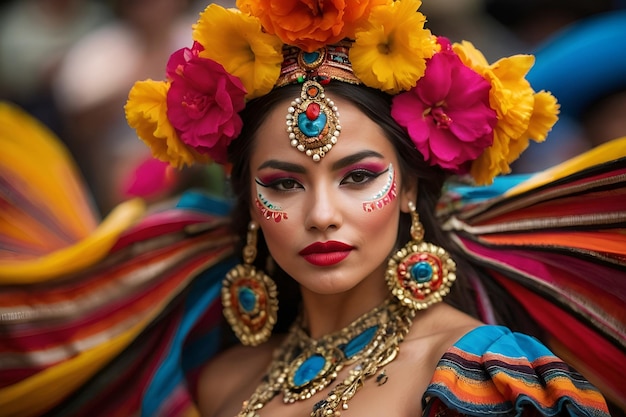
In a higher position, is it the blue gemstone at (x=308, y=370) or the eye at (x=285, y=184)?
the eye at (x=285, y=184)

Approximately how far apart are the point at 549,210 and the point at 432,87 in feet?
1.78

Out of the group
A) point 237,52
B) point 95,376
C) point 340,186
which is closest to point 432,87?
point 340,186

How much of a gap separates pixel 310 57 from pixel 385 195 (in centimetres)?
45

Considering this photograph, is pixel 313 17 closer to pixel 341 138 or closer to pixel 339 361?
pixel 341 138

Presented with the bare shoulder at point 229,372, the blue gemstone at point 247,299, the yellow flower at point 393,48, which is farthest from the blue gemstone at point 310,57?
the bare shoulder at point 229,372

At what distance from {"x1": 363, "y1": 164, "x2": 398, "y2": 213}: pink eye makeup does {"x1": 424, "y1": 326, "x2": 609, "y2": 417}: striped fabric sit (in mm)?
448

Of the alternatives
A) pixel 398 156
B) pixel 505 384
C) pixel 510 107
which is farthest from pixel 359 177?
pixel 505 384

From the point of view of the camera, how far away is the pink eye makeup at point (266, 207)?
2910mm

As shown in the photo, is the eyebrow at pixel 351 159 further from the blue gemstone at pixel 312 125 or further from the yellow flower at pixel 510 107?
the yellow flower at pixel 510 107

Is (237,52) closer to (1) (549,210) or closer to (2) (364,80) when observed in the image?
(2) (364,80)

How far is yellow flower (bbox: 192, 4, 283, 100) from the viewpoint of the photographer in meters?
2.85

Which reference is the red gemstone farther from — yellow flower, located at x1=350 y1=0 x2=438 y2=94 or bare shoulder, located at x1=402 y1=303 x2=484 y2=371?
bare shoulder, located at x1=402 y1=303 x2=484 y2=371

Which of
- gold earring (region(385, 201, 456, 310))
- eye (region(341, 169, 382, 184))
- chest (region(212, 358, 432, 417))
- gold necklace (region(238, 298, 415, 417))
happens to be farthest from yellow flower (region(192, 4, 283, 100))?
chest (region(212, 358, 432, 417))

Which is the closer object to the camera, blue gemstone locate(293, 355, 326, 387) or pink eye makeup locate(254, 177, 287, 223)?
pink eye makeup locate(254, 177, 287, 223)
